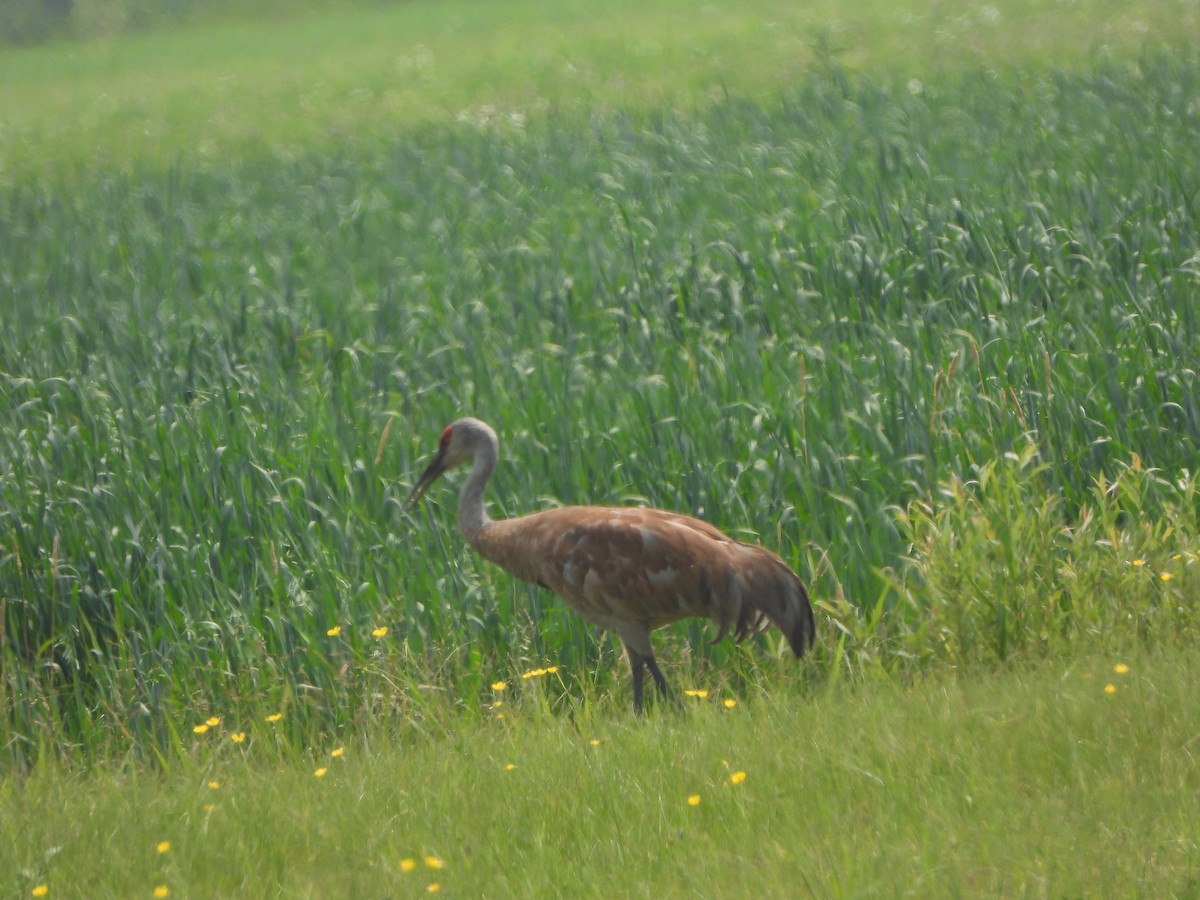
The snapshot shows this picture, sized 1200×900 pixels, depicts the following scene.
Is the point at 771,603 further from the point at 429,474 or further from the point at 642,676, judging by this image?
the point at 429,474

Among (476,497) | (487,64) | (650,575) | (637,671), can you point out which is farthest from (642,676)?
(487,64)

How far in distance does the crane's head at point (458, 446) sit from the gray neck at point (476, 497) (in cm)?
4

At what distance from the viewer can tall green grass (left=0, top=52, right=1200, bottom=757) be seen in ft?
18.2

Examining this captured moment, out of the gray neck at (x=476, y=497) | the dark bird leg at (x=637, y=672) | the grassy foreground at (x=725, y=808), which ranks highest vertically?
the gray neck at (x=476, y=497)

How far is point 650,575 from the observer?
5.19 meters

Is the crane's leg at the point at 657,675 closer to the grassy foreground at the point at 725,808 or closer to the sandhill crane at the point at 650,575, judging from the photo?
the sandhill crane at the point at 650,575

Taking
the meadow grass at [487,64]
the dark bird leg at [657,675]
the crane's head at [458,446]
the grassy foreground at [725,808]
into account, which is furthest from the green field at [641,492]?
the meadow grass at [487,64]

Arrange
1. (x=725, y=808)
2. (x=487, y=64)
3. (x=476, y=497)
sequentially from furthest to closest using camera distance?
(x=487, y=64) < (x=476, y=497) < (x=725, y=808)

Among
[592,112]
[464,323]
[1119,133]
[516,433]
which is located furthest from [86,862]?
[592,112]

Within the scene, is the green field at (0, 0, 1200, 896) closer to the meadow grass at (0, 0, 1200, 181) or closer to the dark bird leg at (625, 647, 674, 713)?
the dark bird leg at (625, 647, 674, 713)

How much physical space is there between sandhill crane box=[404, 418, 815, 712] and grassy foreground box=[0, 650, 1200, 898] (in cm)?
37

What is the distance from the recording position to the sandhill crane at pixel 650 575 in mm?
5141

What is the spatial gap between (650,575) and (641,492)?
4.23ft

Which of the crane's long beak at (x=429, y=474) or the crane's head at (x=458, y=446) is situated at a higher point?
the crane's head at (x=458, y=446)
